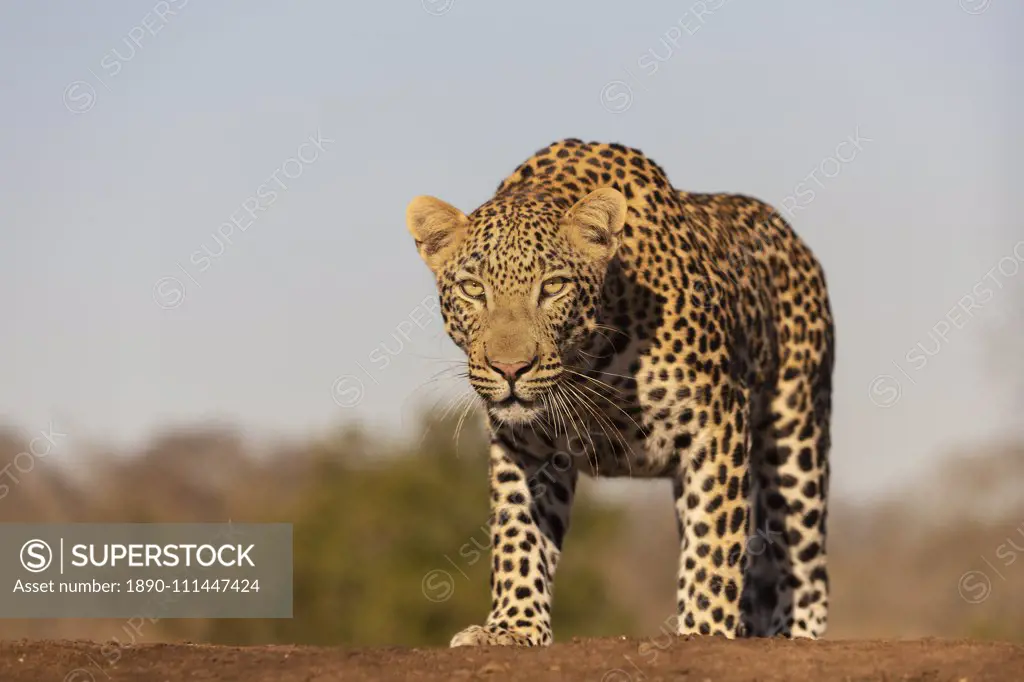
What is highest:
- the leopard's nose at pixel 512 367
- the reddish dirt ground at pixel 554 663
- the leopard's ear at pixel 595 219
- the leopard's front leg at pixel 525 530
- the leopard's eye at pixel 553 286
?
the leopard's ear at pixel 595 219

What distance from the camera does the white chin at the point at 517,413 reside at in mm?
10992

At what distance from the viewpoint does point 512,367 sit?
35.7ft

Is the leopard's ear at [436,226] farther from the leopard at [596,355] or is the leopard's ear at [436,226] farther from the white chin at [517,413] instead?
the white chin at [517,413]

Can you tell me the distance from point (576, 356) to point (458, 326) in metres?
0.84

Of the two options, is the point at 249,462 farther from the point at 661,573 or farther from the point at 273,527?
the point at 273,527

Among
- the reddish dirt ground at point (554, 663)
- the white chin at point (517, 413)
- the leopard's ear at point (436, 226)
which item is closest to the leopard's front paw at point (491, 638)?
the reddish dirt ground at point (554, 663)

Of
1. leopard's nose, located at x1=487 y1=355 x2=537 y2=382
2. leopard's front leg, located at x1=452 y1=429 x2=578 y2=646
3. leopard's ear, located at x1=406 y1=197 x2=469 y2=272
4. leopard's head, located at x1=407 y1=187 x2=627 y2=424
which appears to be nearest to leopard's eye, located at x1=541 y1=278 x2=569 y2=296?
leopard's head, located at x1=407 y1=187 x2=627 y2=424

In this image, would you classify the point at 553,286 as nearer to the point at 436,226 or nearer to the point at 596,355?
the point at 596,355

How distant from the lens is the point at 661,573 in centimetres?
10200

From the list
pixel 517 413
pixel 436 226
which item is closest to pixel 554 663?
pixel 517 413

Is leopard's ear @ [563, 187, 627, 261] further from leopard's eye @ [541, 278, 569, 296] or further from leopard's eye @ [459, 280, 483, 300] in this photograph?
leopard's eye @ [459, 280, 483, 300]

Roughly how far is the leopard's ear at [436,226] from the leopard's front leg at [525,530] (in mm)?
1390

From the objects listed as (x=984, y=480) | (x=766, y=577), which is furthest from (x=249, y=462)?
(x=766, y=577)

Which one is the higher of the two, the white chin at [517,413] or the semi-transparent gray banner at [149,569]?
the semi-transparent gray banner at [149,569]
